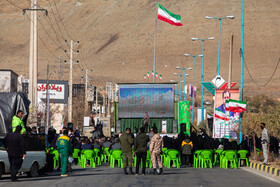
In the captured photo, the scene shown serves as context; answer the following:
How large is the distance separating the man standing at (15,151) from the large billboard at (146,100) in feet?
55.3

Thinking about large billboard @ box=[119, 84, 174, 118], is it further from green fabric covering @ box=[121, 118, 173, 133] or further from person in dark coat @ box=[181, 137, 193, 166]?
person in dark coat @ box=[181, 137, 193, 166]

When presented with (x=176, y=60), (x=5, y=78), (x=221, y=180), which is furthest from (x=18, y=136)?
(x=176, y=60)

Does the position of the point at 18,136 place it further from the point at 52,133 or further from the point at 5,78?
the point at 5,78

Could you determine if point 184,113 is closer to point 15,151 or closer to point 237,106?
point 237,106

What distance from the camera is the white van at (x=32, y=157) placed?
64.7 feet

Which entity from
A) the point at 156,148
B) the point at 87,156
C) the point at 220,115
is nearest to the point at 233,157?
the point at 156,148

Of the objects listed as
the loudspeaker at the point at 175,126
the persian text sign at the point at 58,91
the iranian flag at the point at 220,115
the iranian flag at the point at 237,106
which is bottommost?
the loudspeaker at the point at 175,126

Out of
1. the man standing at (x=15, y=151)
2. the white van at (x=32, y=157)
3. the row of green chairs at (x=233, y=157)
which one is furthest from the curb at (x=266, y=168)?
the man standing at (x=15, y=151)

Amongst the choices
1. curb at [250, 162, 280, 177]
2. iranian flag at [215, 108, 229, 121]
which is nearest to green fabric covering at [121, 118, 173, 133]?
iranian flag at [215, 108, 229, 121]

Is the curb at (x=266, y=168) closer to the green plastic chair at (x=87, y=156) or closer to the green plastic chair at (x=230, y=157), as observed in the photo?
the green plastic chair at (x=230, y=157)

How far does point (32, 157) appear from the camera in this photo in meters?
21.0

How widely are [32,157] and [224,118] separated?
1897 cm

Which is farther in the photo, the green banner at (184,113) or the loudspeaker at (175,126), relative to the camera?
the loudspeaker at (175,126)

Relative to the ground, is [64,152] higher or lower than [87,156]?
higher
